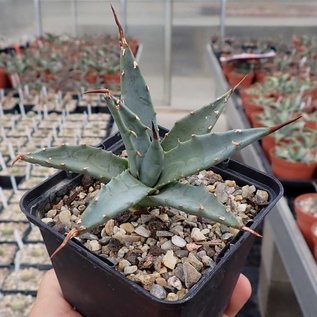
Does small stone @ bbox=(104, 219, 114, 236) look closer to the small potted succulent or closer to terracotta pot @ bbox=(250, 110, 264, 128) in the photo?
the small potted succulent

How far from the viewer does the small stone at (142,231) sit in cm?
80

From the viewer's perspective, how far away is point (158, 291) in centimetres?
72

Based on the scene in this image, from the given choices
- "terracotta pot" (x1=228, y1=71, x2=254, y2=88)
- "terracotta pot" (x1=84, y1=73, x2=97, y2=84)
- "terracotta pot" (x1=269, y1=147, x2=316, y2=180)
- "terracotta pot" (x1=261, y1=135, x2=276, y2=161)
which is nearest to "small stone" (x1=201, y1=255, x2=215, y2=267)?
"terracotta pot" (x1=269, y1=147, x2=316, y2=180)

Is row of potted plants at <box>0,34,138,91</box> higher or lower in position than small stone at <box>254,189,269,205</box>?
lower

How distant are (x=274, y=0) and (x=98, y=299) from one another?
4435 millimetres

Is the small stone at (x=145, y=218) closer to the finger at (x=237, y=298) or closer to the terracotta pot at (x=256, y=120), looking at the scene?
the finger at (x=237, y=298)

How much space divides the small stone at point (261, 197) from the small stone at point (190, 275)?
193 mm

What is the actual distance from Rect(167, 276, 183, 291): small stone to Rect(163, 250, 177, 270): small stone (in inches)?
0.9

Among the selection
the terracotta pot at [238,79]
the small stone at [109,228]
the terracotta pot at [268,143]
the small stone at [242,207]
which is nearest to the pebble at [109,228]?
the small stone at [109,228]

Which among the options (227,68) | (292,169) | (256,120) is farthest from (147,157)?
(227,68)

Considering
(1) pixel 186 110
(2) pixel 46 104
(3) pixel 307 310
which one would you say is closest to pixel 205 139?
(3) pixel 307 310

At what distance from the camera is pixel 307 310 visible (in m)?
1.42

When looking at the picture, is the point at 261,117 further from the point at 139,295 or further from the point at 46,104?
the point at 139,295

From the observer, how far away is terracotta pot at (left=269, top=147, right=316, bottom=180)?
1998 millimetres
